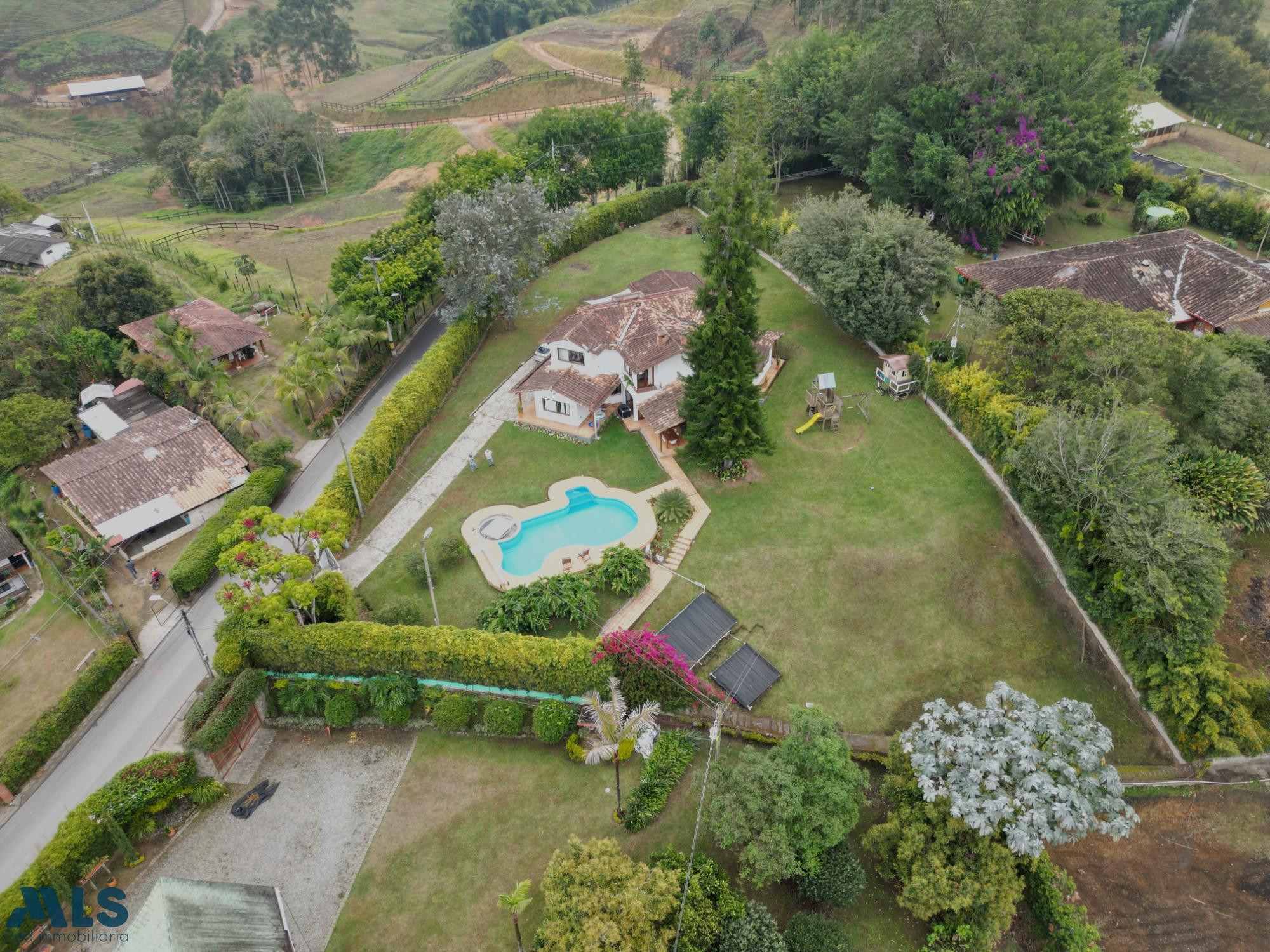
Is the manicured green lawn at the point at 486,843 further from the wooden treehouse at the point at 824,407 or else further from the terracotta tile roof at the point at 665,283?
the terracotta tile roof at the point at 665,283

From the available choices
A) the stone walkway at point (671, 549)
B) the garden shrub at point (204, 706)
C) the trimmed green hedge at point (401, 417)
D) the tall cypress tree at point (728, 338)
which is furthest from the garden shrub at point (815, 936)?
the trimmed green hedge at point (401, 417)

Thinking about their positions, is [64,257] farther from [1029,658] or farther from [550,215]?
[1029,658]

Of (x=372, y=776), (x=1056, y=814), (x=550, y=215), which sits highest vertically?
(x=550, y=215)

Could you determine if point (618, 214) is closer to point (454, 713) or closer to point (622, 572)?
point (622, 572)

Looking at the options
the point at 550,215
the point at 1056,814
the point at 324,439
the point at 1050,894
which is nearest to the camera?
the point at 1056,814

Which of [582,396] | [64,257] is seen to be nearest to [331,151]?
[64,257]

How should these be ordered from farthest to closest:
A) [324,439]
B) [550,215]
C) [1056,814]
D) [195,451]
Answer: [550,215], [324,439], [195,451], [1056,814]
